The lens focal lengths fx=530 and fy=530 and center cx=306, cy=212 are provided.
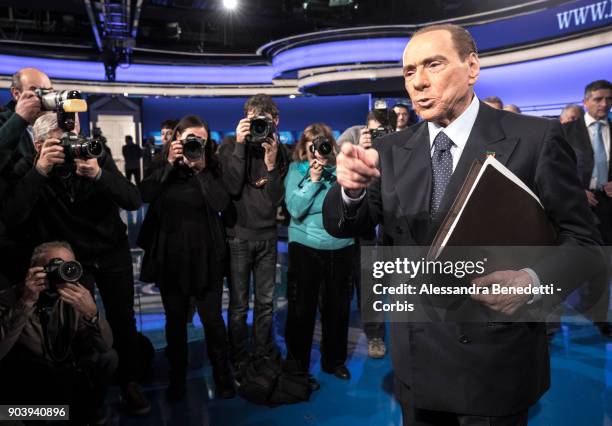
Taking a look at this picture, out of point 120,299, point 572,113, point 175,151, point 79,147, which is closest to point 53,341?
point 120,299

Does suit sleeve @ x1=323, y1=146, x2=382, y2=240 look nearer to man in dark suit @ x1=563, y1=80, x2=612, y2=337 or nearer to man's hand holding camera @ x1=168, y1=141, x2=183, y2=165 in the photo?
man's hand holding camera @ x1=168, y1=141, x2=183, y2=165

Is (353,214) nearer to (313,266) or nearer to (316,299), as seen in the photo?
(313,266)

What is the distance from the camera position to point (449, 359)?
3.99 ft

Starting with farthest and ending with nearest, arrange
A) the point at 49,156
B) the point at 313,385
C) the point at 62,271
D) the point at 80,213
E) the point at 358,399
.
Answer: the point at 313,385, the point at 358,399, the point at 80,213, the point at 49,156, the point at 62,271

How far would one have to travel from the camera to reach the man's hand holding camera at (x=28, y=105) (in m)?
2.25

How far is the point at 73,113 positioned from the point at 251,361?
5.62 ft

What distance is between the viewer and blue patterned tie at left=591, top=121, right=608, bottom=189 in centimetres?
382

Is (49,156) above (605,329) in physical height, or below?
above

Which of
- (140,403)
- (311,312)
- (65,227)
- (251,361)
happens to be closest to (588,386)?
(311,312)

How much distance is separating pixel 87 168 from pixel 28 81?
0.47 metres

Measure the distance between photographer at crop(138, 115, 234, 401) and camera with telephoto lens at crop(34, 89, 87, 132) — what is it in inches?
25.0

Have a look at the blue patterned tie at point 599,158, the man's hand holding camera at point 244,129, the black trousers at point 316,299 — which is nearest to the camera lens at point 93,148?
the man's hand holding camera at point 244,129

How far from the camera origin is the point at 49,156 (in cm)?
225

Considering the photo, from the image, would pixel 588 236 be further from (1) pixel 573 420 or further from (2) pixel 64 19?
(2) pixel 64 19
